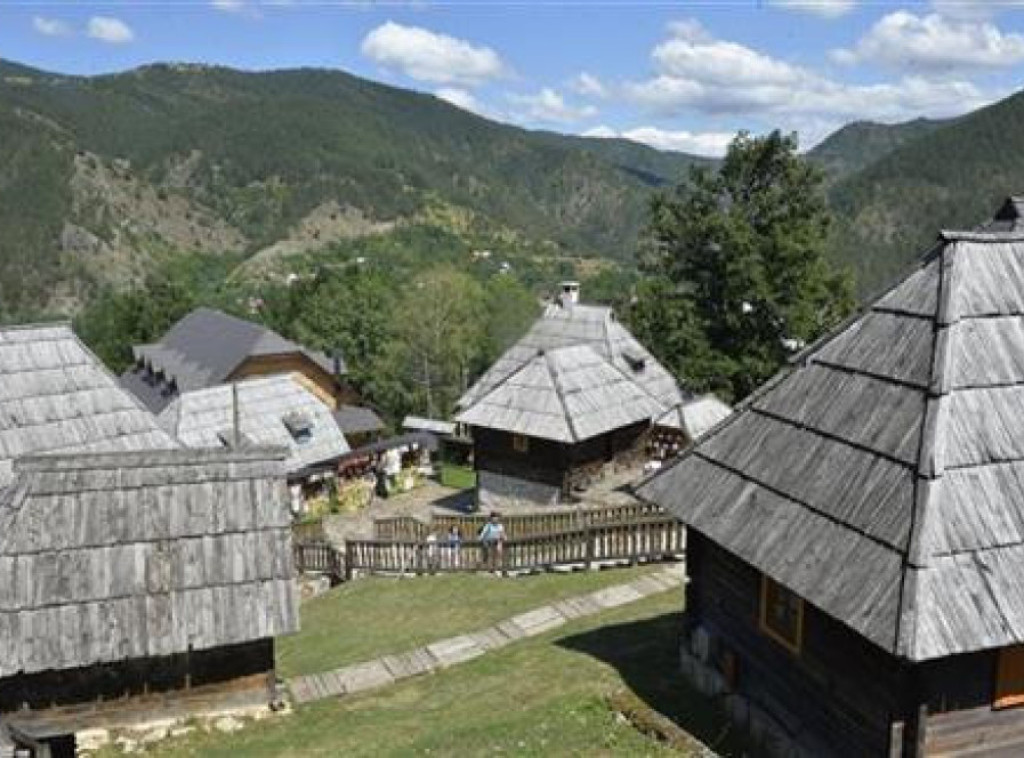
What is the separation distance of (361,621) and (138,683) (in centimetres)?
608

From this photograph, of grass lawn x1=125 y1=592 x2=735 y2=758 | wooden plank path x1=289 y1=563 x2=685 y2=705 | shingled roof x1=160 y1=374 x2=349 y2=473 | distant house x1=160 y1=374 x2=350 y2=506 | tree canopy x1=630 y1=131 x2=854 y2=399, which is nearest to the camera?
grass lawn x1=125 y1=592 x2=735 y2=758

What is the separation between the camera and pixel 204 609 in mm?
14422

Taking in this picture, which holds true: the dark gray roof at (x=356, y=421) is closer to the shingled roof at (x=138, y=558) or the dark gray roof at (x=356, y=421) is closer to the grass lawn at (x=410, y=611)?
the grass lawn at (x=410, y=611)

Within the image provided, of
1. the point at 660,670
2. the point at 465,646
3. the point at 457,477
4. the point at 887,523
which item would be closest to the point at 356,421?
the point at 457,477

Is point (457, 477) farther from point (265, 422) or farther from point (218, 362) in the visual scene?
point (218, 362)

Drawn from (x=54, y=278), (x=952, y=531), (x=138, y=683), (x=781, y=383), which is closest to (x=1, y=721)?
(x=138, y=683)

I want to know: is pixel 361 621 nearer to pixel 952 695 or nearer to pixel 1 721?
pixel 1 721

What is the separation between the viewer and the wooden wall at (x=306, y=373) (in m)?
55.2

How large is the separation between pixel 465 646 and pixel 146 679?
17.0 ft

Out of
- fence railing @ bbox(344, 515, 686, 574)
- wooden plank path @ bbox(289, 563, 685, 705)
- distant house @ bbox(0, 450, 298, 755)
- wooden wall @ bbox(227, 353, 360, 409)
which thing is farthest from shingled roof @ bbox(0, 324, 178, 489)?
wooden wall @ bbox(227, 353, 360, 409)

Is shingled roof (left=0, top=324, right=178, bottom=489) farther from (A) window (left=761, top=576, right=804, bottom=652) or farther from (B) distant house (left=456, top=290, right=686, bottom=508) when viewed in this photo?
(A) window (left=761, top=576, right=804, bottom=652)

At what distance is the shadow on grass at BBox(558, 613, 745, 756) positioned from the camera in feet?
41.0

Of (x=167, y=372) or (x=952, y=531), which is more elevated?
(x=952, y=531)

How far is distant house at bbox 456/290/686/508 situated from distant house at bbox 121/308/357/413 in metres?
24.6
